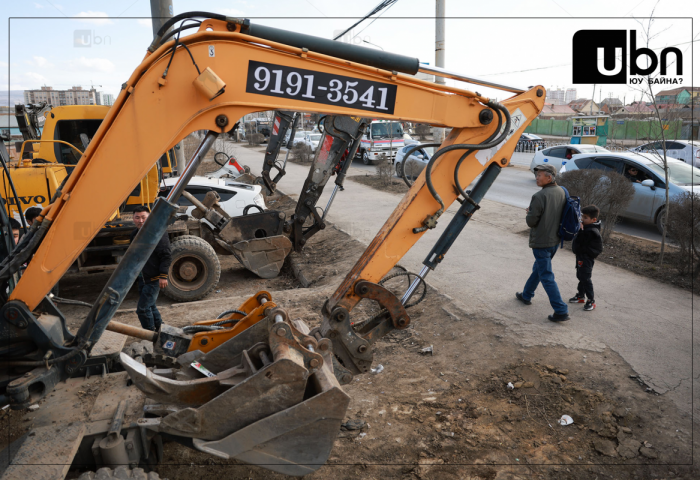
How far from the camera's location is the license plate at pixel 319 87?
324 cm

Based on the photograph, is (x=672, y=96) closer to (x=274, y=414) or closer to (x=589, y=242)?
(x=589, y=242)

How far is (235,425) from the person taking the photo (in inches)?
126

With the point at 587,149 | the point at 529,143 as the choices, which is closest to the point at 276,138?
the point at 587,149

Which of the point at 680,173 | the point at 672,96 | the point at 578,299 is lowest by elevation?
the point at 578,299

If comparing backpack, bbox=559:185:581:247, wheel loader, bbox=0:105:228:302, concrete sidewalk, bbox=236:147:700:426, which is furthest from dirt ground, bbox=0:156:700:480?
wheel loader, bbox=0:105:228:302

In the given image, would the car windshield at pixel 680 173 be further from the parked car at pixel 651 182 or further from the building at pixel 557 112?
the building at pixel 557 112

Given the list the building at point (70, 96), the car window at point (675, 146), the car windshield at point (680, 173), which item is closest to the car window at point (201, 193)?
the building at point (70, 96)

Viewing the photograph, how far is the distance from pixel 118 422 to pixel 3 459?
0.79 m

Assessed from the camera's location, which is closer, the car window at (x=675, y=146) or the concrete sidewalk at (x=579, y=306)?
the concrete sidewalk at (x=579, y=306)

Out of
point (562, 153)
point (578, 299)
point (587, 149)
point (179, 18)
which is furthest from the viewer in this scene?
point (562, 153)

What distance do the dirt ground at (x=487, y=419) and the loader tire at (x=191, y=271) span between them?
140 inches

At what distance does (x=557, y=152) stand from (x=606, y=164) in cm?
570

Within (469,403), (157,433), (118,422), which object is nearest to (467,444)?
(469,403)

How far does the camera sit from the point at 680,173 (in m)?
11.4
